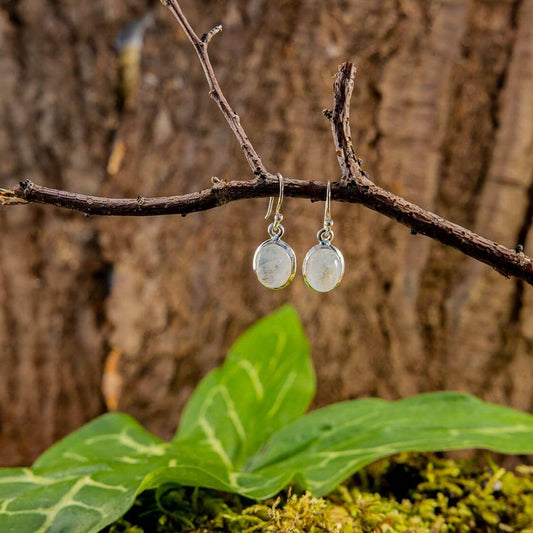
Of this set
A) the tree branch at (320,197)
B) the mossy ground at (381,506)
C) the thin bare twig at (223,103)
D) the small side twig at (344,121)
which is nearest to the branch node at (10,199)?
the tree branch at (320,197)

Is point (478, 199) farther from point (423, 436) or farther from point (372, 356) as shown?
point (423, 436)

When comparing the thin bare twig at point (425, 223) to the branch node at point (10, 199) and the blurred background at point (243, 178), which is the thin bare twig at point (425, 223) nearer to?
the branch node at point (10, 199)

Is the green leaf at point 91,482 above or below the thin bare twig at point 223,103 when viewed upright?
below

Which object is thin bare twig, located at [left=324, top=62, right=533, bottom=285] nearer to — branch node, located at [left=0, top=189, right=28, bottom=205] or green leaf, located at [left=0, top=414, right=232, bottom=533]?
branch node, located at [left=0, top=189, right=28, bottom=205]

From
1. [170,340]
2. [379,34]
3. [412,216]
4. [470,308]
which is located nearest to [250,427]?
[170,340]

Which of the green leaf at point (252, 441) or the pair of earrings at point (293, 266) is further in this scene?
the green leaf at point (252, 441)

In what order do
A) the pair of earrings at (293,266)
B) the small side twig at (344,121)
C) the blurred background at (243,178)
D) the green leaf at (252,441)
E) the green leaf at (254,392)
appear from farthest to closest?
the blurred background at (243,178), the green leaf at (254,392), the green leaf at (252,441), the pair of earrings at (293,266), the small side twig at (344,121)

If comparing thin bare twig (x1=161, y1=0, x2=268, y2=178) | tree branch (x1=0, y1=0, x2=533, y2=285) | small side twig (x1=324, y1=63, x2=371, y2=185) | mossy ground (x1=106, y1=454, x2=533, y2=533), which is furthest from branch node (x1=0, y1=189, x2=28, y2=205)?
mossy ground (x1=106, y1=454, x2=533, y2=533)
